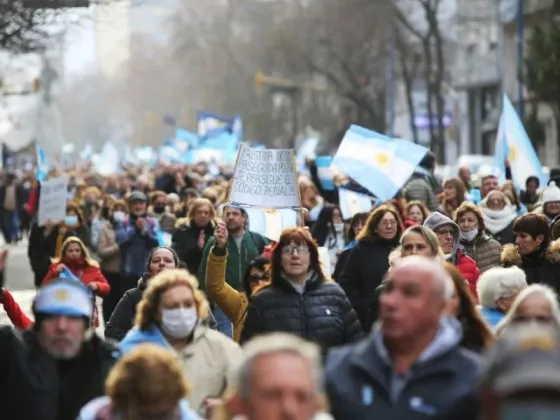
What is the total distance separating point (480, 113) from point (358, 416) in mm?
70159

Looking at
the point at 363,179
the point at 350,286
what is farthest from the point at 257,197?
the point at 363,179

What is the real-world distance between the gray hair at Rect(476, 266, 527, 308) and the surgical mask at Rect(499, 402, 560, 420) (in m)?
4.43

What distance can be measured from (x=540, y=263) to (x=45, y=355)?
561 centimetres

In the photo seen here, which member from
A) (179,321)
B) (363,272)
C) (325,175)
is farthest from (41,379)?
(325,175)

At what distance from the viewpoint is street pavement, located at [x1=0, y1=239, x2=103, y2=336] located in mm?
22666

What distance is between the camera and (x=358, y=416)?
5.74 meters

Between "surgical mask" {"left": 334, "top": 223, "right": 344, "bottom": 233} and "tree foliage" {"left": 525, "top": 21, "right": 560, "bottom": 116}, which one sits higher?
"tree foliage" {"left": 525, "top": 21, "right": 560, "bottom": 116}

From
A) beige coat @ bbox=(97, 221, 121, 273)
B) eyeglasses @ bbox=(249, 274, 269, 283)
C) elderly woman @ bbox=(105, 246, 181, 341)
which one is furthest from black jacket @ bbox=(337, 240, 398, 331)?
beige coat @ bbox=(97, 221, 121, 273)

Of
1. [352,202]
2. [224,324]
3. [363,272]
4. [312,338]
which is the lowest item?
[224,324]

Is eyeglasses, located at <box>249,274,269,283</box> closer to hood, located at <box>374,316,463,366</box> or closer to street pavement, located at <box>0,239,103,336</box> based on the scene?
hood, located at <box>374,316,463,366</box>

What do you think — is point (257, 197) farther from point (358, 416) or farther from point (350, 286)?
point (358, 416)

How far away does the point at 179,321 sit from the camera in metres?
7.62

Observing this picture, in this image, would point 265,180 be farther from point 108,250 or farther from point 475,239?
point 108,250

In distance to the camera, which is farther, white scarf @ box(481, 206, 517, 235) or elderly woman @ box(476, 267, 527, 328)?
white scarf @ box(481, 206, 517, 235)
